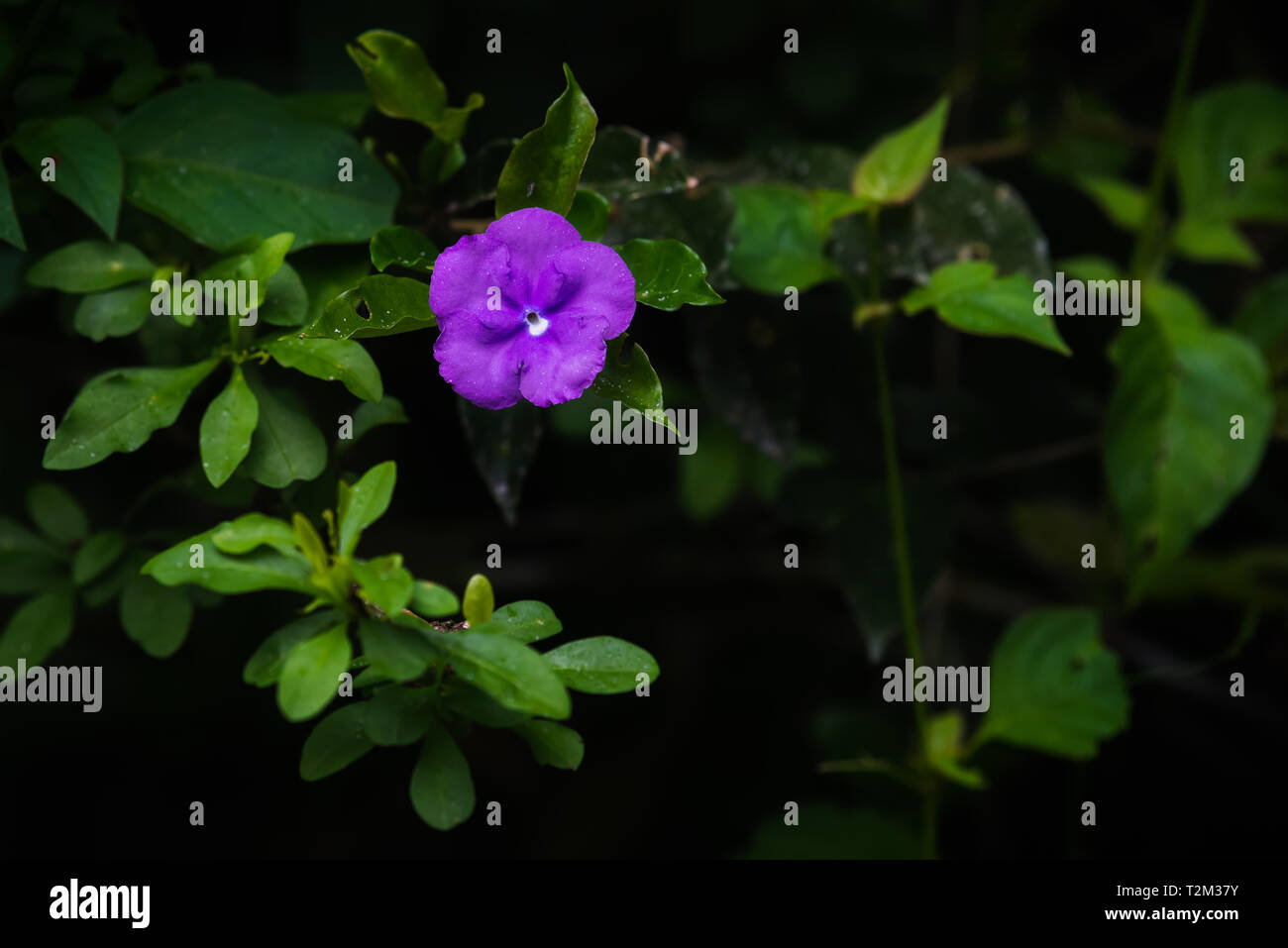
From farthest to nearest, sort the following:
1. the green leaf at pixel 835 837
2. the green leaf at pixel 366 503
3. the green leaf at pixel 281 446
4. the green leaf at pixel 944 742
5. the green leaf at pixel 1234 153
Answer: the green leaf at pixel 1234 153 < the green leaf at pixel 835 837 < the green leaf at pixel 944 742 < the green leaf at pixel 281 446 < the green leaf at pixel 366 503

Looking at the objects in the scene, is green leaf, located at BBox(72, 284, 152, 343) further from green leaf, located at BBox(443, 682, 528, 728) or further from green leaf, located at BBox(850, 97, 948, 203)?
green leaf, located at BBox(850, 97, 948, 203)

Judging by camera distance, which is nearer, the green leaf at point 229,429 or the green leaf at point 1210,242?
the green leaf at point 229,429

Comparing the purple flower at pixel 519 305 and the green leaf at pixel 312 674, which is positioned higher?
the purple flower at pixel 519 305

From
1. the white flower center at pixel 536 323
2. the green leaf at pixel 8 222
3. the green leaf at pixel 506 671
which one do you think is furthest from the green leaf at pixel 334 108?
the green leaf at pixel 506 671

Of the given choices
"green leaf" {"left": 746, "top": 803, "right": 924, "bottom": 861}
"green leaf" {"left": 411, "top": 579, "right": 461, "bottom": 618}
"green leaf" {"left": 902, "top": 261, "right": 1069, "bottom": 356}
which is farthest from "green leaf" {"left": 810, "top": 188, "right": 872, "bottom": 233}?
"green leaf" {"left": 746, "top": 803, "right": 924, "bottom": 861}

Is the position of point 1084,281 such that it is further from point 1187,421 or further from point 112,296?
point 112,296

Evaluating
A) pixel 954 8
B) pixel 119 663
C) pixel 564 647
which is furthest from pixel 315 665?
pixel 954 8

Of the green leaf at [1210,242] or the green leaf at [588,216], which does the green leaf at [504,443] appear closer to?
the green leaf at [588,216]
